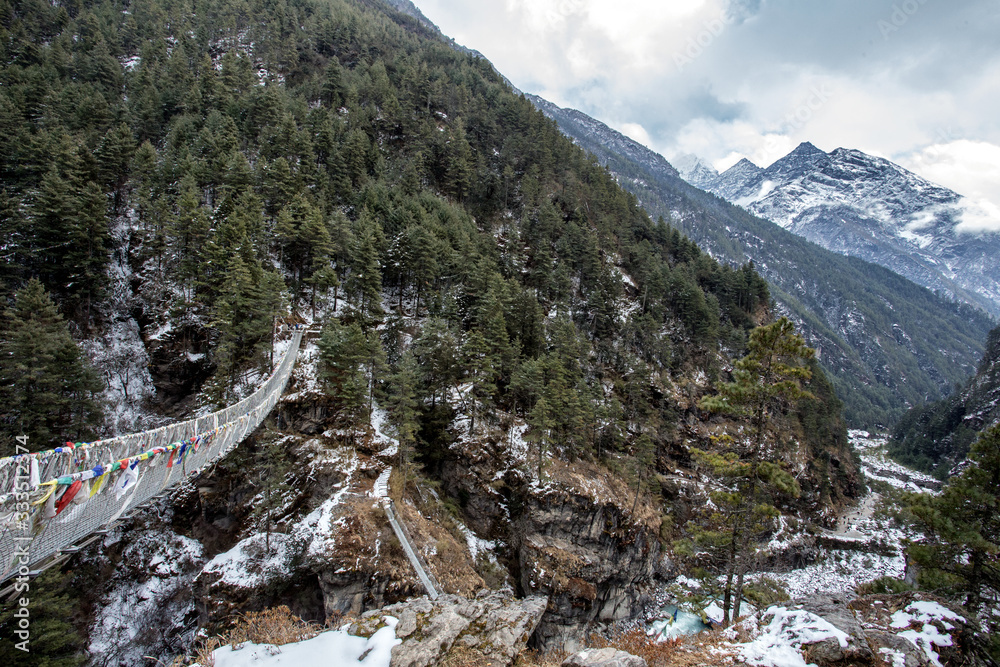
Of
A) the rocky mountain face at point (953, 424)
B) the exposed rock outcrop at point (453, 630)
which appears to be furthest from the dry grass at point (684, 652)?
the rocky mountain face at point (953, 424)

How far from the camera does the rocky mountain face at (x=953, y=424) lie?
83938mm

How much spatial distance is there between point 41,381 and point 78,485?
19526mm

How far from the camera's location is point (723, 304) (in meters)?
58.1

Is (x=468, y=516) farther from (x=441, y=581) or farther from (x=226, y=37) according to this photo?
(x=226, y=37)

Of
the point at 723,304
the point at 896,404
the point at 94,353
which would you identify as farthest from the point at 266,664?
the point at 896,404

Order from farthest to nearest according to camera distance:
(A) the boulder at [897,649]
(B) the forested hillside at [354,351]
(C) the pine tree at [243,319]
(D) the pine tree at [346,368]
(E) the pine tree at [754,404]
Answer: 1. (D) the pine tree at [346,368]
2. (C) the pine tree at [243,319]
3. (B) the forested hillside at [354,351]
4. (E) the pine tree at [754,404]
5. (A) the boulder at [897,649]

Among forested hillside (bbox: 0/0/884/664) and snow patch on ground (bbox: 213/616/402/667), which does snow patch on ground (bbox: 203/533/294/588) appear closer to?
forested hillside (bbox: 0/0/884/664)

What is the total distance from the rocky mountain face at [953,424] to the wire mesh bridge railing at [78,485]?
122364mm

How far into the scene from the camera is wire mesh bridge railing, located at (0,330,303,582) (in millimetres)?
6668

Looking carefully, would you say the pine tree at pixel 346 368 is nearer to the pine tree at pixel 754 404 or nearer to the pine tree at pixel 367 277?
the pine tree at pixel 367 277

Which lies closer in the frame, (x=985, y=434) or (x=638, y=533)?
(x=985, y=434)

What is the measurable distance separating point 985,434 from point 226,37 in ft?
345

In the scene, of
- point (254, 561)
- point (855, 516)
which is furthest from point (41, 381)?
point (855, 516)
